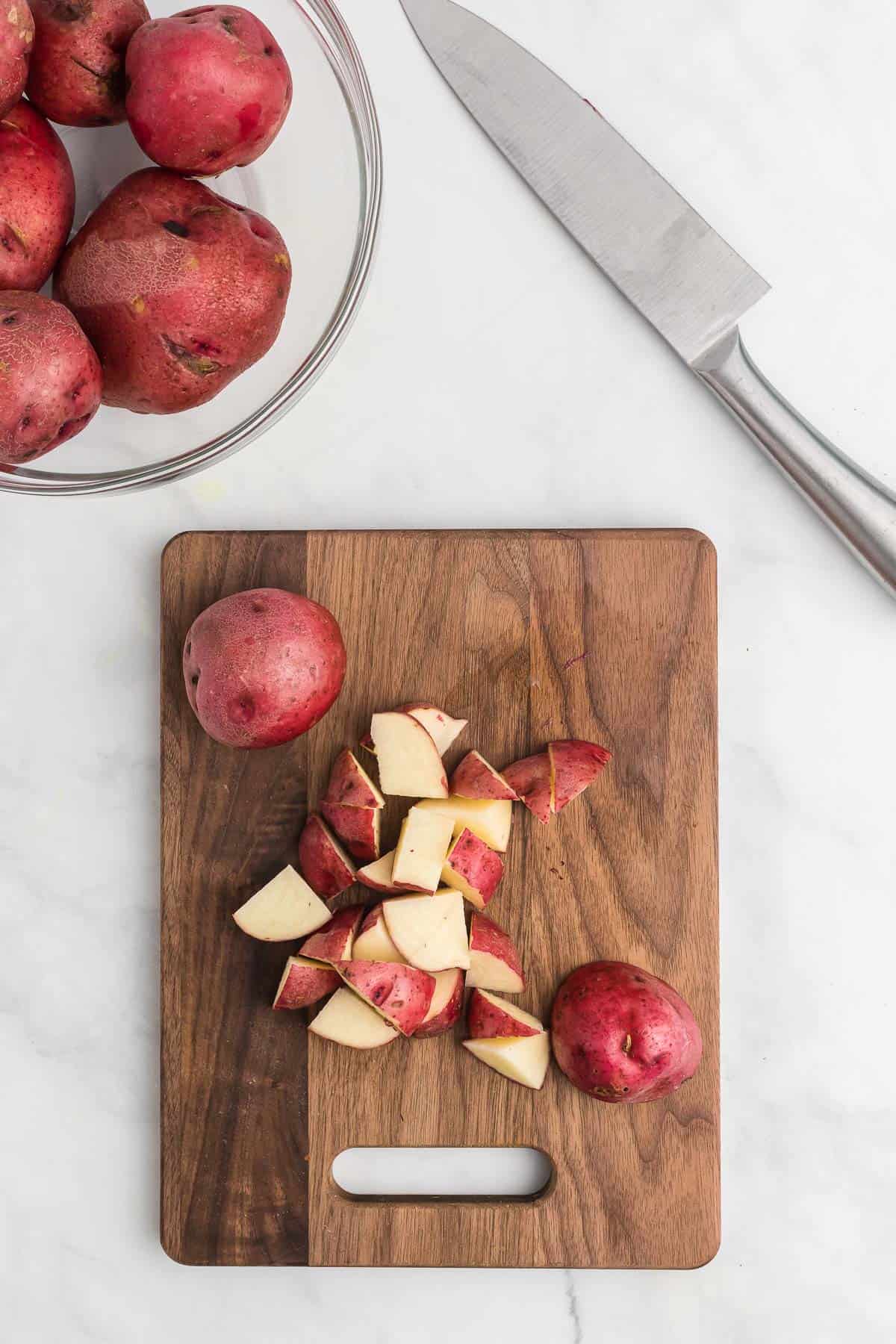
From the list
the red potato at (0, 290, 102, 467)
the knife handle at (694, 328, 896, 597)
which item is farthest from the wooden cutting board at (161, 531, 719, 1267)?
the red potato at (0, 290, 102, 467)

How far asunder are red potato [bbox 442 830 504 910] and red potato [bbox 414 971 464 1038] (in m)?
0.10

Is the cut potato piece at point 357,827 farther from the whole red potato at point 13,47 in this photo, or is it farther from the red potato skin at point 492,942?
the whole red potato at point 13,47

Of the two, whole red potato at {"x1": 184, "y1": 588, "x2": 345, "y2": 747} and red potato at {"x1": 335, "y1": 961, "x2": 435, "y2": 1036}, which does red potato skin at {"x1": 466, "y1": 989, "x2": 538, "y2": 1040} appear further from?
whole red potato at {"x1": 184, "y1": 588, "x2": 345, "y2": 747}

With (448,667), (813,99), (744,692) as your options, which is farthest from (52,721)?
(813,99)

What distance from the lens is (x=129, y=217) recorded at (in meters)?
1.04

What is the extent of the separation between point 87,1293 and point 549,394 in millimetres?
1334

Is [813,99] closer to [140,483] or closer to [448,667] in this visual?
[448,667]

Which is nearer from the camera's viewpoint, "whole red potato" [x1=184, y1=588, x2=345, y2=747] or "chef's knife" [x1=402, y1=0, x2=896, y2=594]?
"whole red potato" [x1=184, y1=588, x2=345, y2=747]

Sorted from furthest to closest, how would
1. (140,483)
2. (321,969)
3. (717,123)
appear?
(717,123)
(321,969)
(140,483)

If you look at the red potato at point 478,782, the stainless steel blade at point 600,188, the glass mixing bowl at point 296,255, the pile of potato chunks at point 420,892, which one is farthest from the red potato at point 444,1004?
the stainless steel blade at point 600,188

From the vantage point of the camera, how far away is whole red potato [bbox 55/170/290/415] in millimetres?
1039

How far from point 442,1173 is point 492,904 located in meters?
0.36

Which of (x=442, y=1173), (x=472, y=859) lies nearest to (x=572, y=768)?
(x=472, y=859)

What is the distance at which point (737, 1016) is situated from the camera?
150 centimetres
